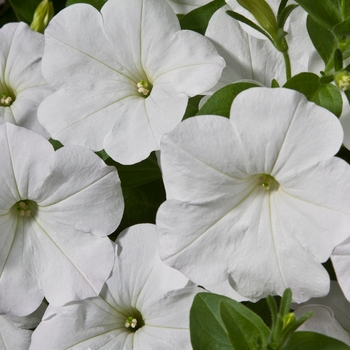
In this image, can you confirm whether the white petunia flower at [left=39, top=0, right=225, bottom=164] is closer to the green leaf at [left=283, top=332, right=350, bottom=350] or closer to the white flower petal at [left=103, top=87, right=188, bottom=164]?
the white flower petal at [left=103, top=87, right=188, bottom=164]

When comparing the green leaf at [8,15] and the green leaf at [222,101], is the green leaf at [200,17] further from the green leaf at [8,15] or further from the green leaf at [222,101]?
the green leaf at [8,15]

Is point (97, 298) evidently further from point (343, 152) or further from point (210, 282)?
point (343, 152)

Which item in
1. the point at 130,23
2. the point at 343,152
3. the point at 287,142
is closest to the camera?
the point at 287,142

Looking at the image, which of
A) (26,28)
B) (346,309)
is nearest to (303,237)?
(346,309)

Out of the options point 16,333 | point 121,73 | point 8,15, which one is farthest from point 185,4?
point 16,333

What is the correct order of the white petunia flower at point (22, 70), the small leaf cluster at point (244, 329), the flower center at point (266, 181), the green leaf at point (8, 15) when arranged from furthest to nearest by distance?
1. the green leaf at point (8, 15)
2. the white petunia flower at point (22, 70)
3. the flower center at point (266, 181)
4. the small leaf cluster at point (244, 329)

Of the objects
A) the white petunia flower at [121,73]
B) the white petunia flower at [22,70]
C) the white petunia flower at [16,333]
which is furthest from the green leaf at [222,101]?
the white petunia flower at [16,333]
